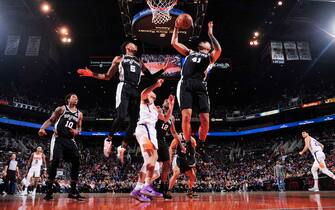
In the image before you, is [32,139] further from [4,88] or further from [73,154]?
[73,154]

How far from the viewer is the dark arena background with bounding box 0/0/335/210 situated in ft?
50.2

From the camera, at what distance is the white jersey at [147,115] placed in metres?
4.98

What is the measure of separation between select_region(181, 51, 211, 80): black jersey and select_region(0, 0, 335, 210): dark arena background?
22.5 feet

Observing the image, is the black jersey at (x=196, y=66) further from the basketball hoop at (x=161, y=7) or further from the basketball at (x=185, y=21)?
the basketball hoop at (x=161, y=7)

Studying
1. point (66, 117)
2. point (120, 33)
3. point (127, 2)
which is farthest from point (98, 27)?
point (66, 117)

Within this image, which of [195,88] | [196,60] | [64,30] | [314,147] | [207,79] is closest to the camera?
[195,88]

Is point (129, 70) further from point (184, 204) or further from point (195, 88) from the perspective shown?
point (184, 204)

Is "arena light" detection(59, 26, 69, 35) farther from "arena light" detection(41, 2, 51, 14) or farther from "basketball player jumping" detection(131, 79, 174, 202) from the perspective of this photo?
"basketball player jumping" detection(131, 79, 174, 202)

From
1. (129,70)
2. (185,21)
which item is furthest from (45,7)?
(185,21)

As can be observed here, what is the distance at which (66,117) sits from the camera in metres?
5.59

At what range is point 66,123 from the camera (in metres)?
5.55

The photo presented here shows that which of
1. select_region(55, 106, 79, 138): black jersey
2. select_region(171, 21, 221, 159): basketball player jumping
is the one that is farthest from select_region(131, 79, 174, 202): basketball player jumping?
select_region(55, 106, 79, 138): black jersey

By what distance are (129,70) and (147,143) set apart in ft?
5.03

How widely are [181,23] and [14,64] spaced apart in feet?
70.4
